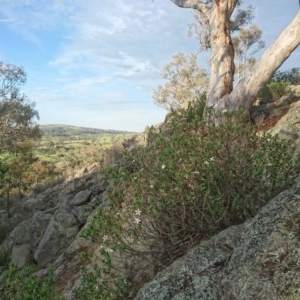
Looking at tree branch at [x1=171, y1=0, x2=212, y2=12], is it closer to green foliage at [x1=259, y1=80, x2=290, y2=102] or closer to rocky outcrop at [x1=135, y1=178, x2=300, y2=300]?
green foliage at [x1=259, y1=80, x2=290, y2=102]

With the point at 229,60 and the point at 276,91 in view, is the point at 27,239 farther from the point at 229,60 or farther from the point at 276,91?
the point at 276,91

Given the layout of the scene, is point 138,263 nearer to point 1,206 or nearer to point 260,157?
point 260,157

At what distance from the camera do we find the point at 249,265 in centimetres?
303

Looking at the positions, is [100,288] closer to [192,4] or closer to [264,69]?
[264,69]

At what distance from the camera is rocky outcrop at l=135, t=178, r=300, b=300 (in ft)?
9.27

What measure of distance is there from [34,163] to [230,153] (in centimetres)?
3720

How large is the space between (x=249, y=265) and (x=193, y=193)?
70.2 inches

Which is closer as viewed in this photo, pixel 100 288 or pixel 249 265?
pixel 249 265

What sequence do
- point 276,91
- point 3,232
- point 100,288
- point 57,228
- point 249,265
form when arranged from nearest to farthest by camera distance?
point 249,265
point 100,288
point 57,228
point 276,91
point 3,232

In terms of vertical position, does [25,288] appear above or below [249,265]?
below

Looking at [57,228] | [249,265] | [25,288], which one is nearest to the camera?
[249,265]

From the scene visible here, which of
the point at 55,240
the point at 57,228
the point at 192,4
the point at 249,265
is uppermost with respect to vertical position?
the point at 192,4

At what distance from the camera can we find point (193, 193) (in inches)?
188

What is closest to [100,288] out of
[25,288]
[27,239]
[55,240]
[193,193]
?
[25,288]
